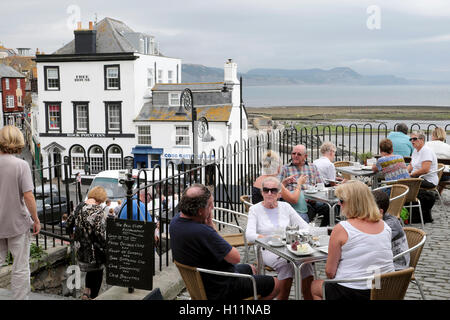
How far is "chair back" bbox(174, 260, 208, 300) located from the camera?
395cm

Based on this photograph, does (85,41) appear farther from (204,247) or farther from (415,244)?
(204,247)

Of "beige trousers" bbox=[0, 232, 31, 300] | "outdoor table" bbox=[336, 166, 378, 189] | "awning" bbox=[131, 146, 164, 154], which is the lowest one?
"awning" bbox=[131, 146, 164, 154]

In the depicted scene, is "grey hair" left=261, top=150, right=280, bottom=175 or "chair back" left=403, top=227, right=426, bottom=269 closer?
"chair back" left=403, top=227, right=426, bottom=269

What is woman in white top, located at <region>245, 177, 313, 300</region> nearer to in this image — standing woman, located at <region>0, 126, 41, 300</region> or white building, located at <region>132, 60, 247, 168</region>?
standing woman, located at <region>0, 126, 41, 300</region>

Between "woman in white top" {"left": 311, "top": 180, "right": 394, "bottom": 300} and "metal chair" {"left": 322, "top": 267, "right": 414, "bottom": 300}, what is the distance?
11 centimetres

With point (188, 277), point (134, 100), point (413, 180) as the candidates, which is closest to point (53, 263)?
point (188, 277)

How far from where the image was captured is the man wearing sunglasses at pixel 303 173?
7.20 metres

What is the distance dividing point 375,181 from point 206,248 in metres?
5.88

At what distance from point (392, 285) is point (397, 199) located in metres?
3.35

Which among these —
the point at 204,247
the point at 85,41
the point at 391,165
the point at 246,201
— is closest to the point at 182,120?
the point at 85,41

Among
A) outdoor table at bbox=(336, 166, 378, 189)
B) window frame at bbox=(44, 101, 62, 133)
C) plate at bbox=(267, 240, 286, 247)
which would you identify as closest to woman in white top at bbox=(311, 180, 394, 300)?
plate at bbox=(267, 240, 286, 247)

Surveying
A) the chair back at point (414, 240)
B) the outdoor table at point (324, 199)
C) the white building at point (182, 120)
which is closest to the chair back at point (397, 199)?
the outdoor table at point (324, 199)

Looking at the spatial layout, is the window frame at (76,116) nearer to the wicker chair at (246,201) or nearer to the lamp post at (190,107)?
the lamp post at (190,107)

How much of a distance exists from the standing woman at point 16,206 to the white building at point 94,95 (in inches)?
1518
